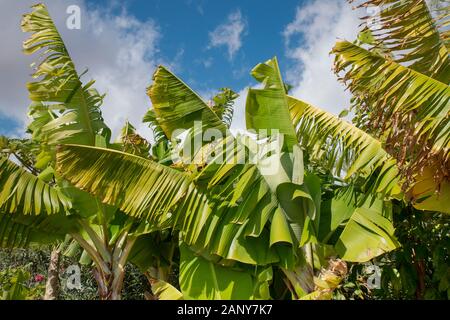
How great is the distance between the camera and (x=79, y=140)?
5543mm

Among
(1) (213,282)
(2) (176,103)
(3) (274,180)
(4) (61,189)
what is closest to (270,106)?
(3) (274,180)

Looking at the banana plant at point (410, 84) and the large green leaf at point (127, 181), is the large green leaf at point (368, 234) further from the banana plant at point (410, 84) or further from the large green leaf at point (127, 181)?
the large green leaf at point (127, 181)

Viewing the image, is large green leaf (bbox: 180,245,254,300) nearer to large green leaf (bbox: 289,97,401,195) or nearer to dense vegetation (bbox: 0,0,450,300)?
dense vegetation (bbox: 0,0,450,300)

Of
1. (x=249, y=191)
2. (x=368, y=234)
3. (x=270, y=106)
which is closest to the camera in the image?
(x=368, y=234)

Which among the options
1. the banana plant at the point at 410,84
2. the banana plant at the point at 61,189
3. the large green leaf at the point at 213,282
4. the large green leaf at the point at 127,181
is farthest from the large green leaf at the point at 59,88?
the banana plant at the point at 410,84

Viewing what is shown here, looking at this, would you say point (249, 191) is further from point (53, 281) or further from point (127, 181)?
point (53, 281)

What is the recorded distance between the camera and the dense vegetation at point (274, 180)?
355cm

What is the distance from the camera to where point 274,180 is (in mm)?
4562

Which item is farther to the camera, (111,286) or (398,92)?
(111,286)

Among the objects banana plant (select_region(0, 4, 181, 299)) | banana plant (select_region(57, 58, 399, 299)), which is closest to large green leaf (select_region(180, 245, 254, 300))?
banana plant (select_region(57, 58, 399, 299))

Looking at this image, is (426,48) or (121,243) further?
(121,243)
